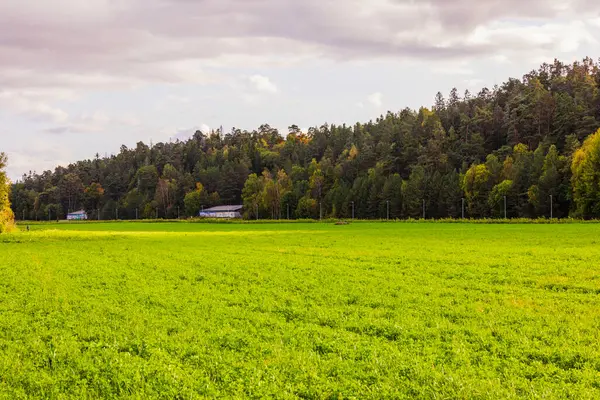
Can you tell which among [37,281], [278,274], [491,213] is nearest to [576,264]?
[278,274]

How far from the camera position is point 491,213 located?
137750 millimetres

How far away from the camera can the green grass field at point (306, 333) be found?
456 inches

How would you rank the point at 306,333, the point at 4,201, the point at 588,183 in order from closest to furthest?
the point at 306,333 → the point at 4,201 → the point at 588,183

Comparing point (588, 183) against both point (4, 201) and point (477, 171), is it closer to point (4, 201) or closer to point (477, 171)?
point (477, 171)

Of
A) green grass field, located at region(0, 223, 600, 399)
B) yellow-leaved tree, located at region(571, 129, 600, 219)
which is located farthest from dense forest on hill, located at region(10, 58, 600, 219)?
green grass field, located at region(0, 223, 600, 399)

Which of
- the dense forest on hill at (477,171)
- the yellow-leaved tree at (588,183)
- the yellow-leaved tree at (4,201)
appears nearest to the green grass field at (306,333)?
the yellow-leaved tree at (4,201)

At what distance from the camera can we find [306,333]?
15.5m

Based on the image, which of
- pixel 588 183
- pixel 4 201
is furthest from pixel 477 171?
pixel 4 201

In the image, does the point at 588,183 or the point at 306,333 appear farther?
the point at 588,183

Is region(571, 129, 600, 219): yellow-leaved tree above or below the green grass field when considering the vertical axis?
above

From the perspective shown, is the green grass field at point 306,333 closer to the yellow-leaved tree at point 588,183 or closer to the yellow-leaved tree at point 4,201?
the yellow-leaved tree at point 4,201

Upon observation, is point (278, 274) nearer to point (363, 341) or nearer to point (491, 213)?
point (363, 341)

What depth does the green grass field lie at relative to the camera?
1159cm

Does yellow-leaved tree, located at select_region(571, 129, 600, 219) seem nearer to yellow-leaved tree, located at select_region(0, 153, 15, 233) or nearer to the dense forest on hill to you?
the dense forest on hill
